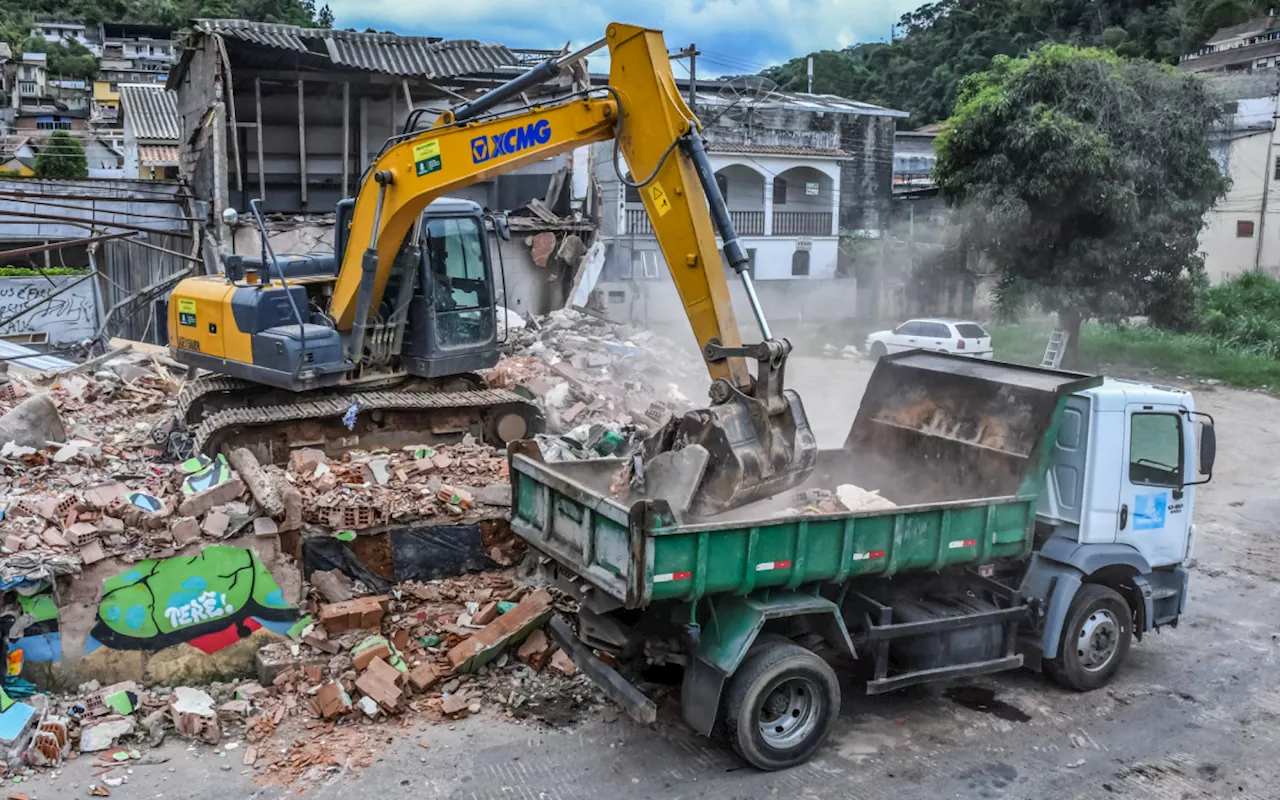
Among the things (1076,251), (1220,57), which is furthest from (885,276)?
(1076,251)

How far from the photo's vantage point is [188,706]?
633 cm

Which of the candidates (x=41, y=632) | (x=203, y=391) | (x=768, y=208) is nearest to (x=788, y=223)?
(x=768, y=208)

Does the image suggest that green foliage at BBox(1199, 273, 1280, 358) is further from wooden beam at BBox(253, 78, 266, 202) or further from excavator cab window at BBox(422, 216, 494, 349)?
wooden beam at BBox(253, 78, 266, 202)

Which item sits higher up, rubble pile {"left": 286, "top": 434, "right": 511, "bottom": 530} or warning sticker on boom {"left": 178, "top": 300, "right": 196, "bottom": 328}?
warning sticker on boom {"left": 178, "top": 300, "right": 196, "bottom": 328}

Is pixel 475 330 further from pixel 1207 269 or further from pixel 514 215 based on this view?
pixel 1207 269

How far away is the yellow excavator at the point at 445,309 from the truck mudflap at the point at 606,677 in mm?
1186

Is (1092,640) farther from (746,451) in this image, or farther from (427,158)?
(427,158)

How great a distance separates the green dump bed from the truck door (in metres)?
0.64

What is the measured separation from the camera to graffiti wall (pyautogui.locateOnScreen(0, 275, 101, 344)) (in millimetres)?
21734

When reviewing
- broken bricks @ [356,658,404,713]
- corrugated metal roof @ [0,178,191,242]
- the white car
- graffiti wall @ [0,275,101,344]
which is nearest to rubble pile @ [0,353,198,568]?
broken bricks @ [356,658,404,713]

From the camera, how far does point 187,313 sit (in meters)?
11.0

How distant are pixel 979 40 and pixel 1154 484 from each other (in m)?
45.9

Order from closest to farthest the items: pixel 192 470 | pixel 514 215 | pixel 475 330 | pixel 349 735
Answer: pixel 349 735, pixel 192 470, pixel 475 330, pixel 514 215

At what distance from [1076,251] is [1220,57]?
21305mm
